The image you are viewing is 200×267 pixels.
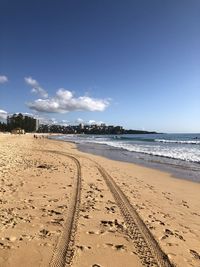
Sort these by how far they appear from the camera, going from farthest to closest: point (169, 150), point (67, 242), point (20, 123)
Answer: point (20, 123), point (169, 150), point (67, 242)

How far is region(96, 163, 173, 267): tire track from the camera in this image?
17.1 ft

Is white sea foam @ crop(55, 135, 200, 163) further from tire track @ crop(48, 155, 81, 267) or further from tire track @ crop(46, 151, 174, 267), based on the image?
tire track @ crop(48, 155, 81, 267)

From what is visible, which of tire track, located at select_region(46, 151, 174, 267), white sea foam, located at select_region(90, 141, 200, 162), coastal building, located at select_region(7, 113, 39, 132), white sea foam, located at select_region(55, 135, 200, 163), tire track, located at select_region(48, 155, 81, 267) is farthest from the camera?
coastal building, located at select_region(7, 113, 39, 132)

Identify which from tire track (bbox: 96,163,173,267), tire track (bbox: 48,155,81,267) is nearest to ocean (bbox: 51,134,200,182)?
tire track (bbox: 96,163,173,267)

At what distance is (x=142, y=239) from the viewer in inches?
243

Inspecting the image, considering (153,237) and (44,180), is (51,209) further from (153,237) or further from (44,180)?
(44,180)

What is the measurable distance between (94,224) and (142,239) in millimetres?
1300

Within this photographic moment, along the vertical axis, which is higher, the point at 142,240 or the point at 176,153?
the point at 176,153

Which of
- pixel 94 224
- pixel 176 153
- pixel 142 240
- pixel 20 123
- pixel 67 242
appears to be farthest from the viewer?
pixel 20 123

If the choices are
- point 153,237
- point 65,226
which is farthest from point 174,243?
point 65,226

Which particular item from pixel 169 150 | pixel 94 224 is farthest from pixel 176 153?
pixel 94 224

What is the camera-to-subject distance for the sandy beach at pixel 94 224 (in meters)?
5.25

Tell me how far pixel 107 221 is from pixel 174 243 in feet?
5.81

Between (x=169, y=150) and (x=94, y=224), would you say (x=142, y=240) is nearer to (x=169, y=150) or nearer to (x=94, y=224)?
(x=94, y=224)
